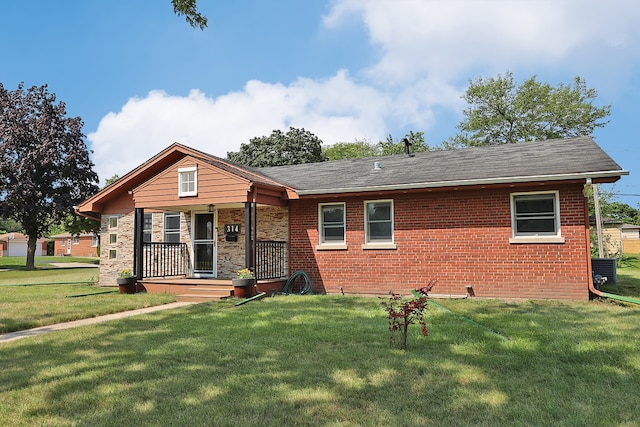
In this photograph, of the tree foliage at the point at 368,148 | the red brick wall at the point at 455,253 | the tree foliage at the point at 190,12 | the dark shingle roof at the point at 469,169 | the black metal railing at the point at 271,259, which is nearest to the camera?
the tree foliage at the point at 190,12

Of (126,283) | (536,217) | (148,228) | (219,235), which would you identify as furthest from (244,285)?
(536,217)

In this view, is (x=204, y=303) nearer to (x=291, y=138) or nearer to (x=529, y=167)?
(x=529, y=167)

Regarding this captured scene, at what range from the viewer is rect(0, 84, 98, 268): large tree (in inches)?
1071

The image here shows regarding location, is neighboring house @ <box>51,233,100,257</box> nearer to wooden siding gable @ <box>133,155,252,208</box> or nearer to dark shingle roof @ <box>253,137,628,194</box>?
wooden siding gable @ <box>133,155,252,208</box>

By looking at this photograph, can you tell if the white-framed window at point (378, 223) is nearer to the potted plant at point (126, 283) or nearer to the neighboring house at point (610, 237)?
the potted plant at point (126, 283)

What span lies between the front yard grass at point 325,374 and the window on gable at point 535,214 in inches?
120

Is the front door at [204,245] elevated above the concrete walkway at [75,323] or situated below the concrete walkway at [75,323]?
above

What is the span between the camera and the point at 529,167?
10312mm

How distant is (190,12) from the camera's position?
8055mm

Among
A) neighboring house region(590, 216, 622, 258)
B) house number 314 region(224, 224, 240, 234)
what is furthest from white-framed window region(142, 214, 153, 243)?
neighboring house region(590, 216, 622, 258)

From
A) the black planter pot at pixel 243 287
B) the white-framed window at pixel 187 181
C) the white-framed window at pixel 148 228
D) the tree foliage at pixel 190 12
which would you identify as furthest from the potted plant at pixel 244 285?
the tree foliage at pixel 190 12

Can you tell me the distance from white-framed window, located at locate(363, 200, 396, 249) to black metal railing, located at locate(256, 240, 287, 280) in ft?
8.13

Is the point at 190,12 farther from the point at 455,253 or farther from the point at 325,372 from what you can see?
the point at 455,253

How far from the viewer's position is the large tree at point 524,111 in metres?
33.7
